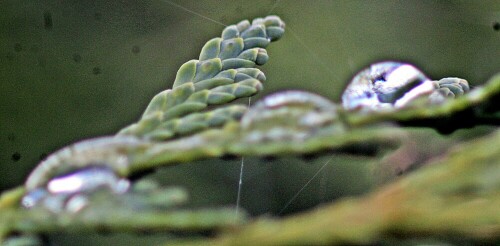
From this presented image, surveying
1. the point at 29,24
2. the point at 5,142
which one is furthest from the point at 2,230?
the point at 29,24

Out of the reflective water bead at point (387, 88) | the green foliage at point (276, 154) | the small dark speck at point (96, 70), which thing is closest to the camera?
the green foliage at point (276, 154)

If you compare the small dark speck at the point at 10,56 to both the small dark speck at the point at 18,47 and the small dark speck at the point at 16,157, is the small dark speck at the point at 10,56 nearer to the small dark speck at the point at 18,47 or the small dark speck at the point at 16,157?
the small dark speck at the point at 18,47

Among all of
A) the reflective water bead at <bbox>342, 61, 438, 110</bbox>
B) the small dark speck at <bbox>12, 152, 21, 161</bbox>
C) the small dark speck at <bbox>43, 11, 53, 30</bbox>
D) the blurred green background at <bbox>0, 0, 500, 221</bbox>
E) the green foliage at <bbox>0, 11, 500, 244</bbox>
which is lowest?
the green foliage at <bbox>0, 11, 500, 244</bbox>

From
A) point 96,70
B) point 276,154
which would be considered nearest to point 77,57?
point 96,70

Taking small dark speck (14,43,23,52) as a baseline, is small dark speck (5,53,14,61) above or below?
below

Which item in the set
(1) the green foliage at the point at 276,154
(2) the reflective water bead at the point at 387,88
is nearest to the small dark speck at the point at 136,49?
(2) the reflective water bead at the point at 387,88

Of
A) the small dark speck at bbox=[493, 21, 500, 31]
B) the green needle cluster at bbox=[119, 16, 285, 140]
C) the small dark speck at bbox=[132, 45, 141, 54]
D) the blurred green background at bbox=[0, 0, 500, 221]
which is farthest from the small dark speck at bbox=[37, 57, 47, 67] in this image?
the small dark speck at bbox=[493, 21, 500, 31]

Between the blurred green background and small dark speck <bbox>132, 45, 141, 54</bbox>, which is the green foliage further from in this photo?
small dark speck <bbox>132, 45, 141, 54</bbox>

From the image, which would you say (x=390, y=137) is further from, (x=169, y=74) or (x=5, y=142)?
(x=5, y=142)

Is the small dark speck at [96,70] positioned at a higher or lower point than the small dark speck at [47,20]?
lower
